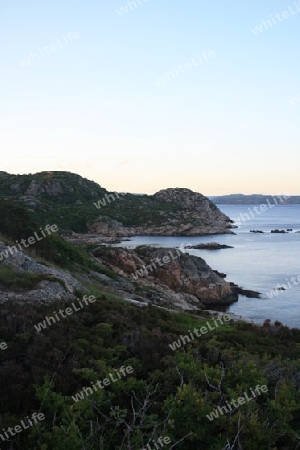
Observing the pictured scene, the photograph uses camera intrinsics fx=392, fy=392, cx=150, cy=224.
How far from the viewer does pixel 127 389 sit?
25.3 feet

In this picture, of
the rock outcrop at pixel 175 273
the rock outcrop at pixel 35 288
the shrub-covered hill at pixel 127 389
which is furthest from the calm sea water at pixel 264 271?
the shrub-covered hill at pixel 127 389

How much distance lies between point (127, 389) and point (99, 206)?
110687 mm

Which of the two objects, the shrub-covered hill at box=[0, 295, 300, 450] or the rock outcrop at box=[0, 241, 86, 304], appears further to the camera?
the rock outcrop at box=[0, 241, 86, 304]

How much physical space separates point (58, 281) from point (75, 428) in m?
9.30

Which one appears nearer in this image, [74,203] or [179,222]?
[179,222]

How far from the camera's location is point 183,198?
16312 cm

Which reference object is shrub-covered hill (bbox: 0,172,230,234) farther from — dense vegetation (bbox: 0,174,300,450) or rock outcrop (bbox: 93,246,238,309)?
dense vegetation (bbox: 0,174,300,450)

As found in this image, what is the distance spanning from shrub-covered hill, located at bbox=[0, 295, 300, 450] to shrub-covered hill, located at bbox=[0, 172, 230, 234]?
3840 inches

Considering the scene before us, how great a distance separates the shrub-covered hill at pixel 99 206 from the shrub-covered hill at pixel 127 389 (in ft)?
320

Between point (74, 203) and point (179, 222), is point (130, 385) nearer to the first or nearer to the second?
point (179, 222)

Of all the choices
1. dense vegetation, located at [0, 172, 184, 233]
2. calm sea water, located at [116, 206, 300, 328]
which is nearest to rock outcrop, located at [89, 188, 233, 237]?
dense vegetation, located at [0, 172, 184, 233]

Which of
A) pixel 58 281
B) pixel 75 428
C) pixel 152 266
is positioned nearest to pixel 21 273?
pixel 58 281

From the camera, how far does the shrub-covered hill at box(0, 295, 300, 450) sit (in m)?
6.21

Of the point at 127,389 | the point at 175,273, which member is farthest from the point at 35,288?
the point at 175,273
